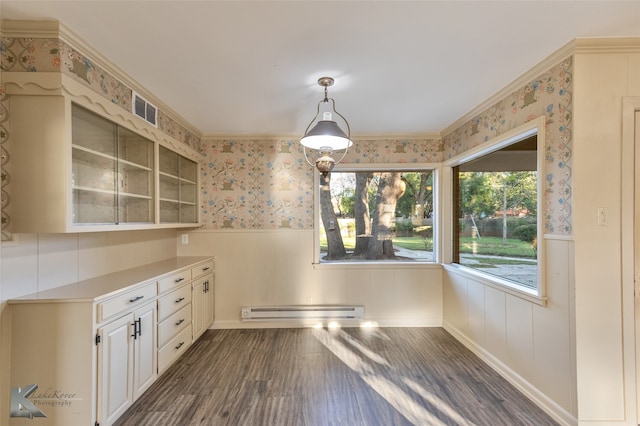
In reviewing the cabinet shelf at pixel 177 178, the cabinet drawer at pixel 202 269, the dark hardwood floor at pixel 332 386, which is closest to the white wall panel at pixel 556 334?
the dark hardwood floor at pixel 332 386

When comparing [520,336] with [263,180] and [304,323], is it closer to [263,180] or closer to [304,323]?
[304,323]

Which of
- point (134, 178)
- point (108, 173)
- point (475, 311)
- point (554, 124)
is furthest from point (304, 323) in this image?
point (554, 124)

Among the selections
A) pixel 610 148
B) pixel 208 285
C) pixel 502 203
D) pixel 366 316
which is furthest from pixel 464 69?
pixel 208 285

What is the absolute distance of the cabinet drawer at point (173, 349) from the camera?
92.0 inches

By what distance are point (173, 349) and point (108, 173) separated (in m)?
1.68

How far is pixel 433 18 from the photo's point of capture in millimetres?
1488

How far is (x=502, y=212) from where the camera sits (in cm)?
258

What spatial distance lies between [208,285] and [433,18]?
3311 millimetres

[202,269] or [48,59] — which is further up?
[48,59]

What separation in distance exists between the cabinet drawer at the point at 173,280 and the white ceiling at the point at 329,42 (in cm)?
167

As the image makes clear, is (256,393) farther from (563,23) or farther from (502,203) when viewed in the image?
(563,23)

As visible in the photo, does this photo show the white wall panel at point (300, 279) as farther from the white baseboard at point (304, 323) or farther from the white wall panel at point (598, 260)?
the white wall panel at point (598, 260)

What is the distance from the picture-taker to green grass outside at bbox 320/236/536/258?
91.6 inches

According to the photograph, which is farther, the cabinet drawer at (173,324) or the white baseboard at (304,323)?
the white baseboard at (304,323)
